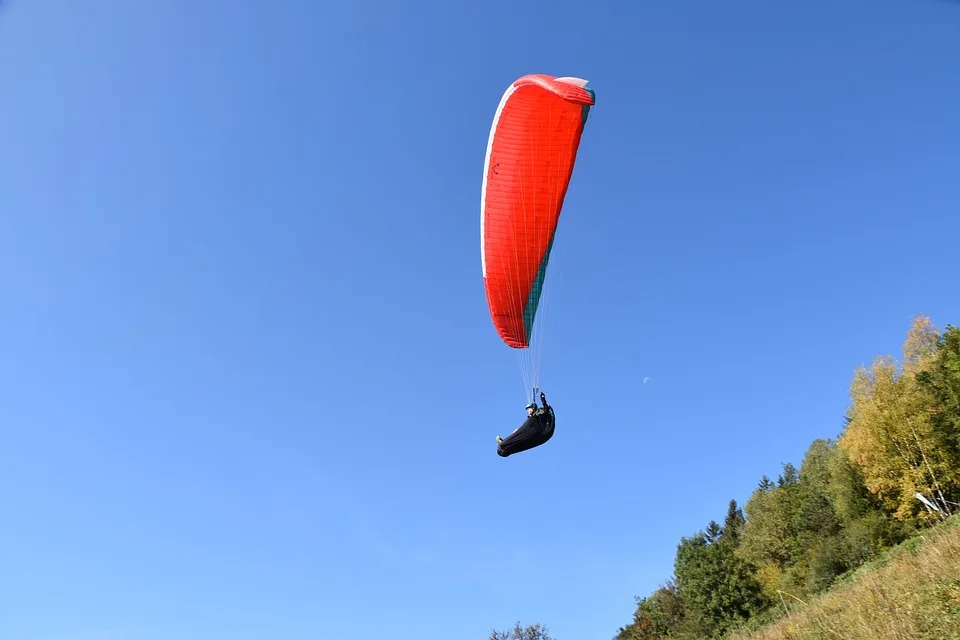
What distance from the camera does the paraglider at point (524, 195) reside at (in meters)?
13.8

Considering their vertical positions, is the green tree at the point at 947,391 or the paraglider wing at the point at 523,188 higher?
the paraglider wing at the point at 523,188

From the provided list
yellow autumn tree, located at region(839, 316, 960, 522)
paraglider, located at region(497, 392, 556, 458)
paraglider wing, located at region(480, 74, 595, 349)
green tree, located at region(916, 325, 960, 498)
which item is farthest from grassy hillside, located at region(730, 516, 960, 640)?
green tree, located at region(916, 325, 960, 498)

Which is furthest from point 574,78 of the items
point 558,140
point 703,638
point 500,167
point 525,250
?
point 703,638

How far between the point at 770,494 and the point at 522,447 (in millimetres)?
58043

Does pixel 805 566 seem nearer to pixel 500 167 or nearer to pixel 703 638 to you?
pixel 703 638

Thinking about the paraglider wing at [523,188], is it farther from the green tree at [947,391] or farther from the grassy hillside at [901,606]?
the green tree at [947,391]

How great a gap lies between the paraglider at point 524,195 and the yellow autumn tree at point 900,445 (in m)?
28.0

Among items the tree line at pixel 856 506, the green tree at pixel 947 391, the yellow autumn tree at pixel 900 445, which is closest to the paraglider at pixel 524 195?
the tree line at pixel 856 506

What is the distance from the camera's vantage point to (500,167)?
1447 centimetres

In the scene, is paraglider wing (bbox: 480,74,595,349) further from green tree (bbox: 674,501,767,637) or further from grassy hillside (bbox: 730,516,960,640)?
green tree (bbox: 674,501,767,637)

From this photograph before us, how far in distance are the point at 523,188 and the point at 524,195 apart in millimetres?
185

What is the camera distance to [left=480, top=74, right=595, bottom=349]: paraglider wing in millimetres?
13789

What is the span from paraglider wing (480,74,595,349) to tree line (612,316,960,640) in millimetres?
17236

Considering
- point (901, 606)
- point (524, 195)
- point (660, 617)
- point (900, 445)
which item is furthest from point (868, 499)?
point (524, 195)
